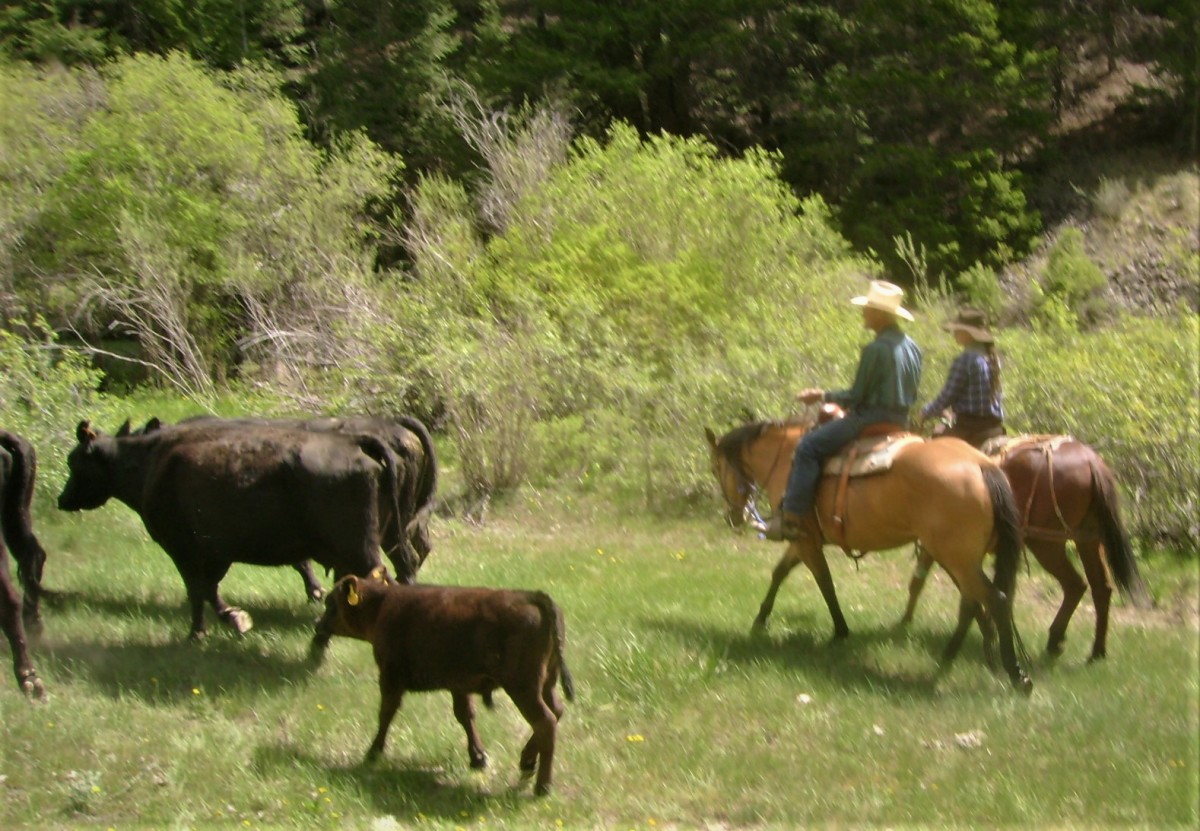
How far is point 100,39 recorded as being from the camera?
3478 cm

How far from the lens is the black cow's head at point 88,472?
31.7 feet

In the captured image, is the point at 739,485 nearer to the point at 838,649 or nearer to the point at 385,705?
the point at 838,649

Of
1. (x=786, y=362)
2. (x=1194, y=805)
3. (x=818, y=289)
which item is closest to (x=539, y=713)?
(x=1194, y=805)

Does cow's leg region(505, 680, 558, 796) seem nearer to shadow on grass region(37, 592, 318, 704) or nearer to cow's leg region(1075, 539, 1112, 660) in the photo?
shadow on grass region(37, 592, 318, 704)

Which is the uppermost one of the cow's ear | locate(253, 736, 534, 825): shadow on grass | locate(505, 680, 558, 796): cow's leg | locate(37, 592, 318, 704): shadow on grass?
the cow's ear

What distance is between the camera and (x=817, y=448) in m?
9.09

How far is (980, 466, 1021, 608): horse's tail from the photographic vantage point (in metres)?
8.20

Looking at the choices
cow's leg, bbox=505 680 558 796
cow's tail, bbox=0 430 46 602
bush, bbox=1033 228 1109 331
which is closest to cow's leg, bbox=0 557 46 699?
cow's tail, bbox=0 430 46 602

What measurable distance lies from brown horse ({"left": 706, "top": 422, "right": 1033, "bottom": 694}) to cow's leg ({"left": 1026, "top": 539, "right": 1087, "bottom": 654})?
934 mm

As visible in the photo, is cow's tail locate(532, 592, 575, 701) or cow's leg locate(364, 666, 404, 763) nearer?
cow's tail locate(532, 592, 575, 701)

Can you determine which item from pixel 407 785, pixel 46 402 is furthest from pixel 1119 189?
pixel 407 785

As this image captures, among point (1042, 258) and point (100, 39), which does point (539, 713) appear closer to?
point (1042, 258)

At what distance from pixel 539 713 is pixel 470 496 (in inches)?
313

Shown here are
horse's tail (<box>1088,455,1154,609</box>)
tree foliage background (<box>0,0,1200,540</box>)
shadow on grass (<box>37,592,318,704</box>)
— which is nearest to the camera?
shadow on grass (<box>37,592,318,704</box>)
